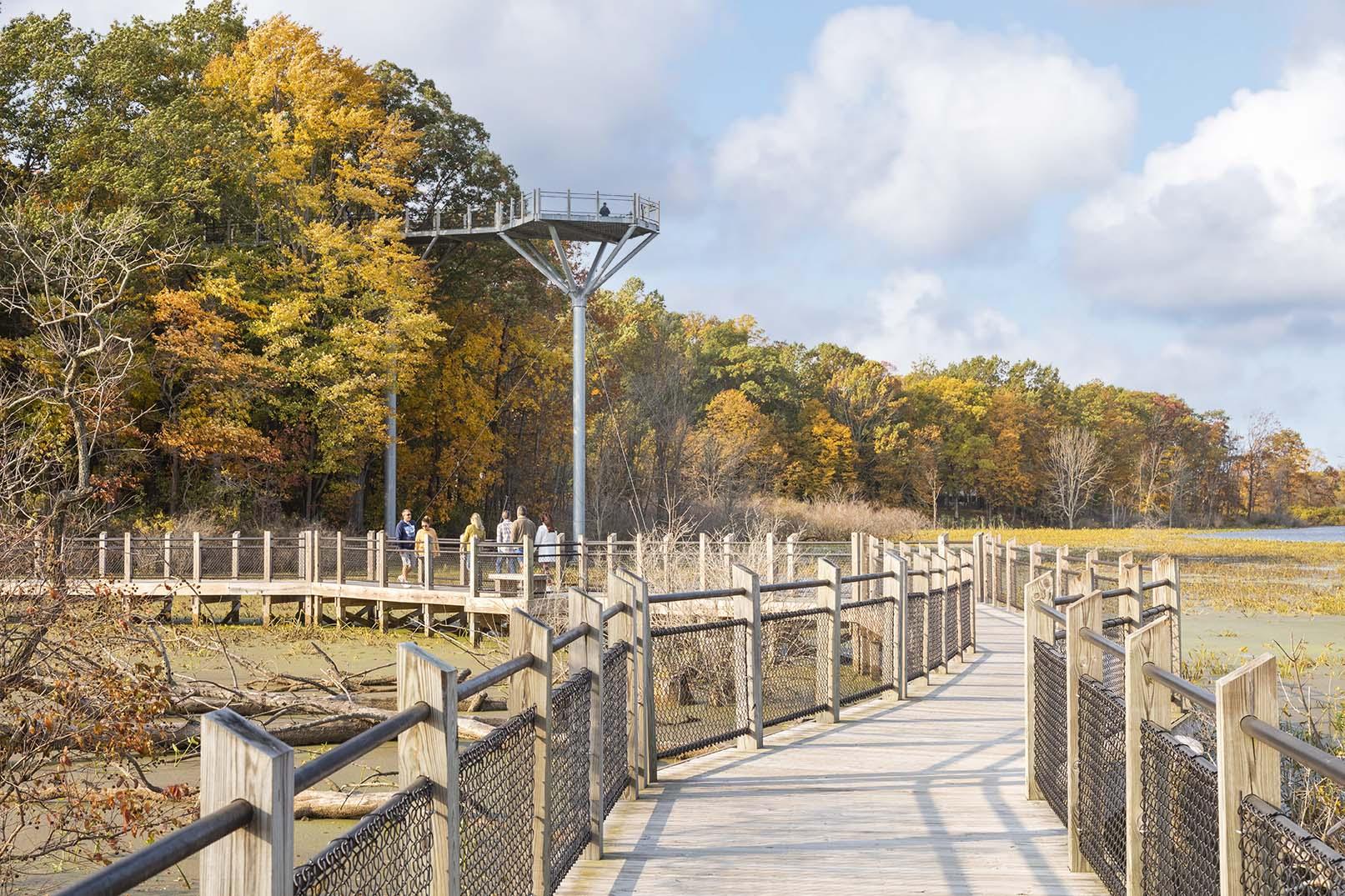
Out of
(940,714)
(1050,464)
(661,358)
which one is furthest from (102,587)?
(1050,464)

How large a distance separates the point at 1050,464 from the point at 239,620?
67.2m

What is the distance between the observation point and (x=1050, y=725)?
7.23 m

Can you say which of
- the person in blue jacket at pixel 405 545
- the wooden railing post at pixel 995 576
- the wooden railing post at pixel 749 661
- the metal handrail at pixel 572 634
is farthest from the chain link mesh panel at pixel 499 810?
the wooden railing post at pixel 995 576

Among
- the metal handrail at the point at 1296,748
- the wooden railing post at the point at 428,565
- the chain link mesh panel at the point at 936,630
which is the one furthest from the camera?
the wooden railing post at the point at 428,565

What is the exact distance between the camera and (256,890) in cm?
248

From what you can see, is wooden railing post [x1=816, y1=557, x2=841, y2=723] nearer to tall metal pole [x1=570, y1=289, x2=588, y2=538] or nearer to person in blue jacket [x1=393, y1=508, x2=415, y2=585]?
person in blue jacket [x1=393, y1=508, x2=415, y2=585]

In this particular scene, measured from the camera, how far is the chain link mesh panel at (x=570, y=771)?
5.64 metres

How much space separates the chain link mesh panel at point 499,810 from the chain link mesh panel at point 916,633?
8974 mm

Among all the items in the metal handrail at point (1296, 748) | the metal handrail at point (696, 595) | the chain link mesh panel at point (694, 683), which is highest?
the metal handrail at point (1296, 748)

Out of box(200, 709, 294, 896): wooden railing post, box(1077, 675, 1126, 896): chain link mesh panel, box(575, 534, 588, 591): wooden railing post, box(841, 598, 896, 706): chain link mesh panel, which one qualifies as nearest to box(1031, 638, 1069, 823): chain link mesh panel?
box(1077, 675, 1126, 896): chain link mesh panel

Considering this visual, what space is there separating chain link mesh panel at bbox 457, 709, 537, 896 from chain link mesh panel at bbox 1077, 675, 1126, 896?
251 cm

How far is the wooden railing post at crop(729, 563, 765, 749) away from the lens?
31.1 ft

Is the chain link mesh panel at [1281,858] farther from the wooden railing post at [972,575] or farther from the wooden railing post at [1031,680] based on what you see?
the wooden railing post at [972,575]

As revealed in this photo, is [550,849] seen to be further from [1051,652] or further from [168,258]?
[168,258]
